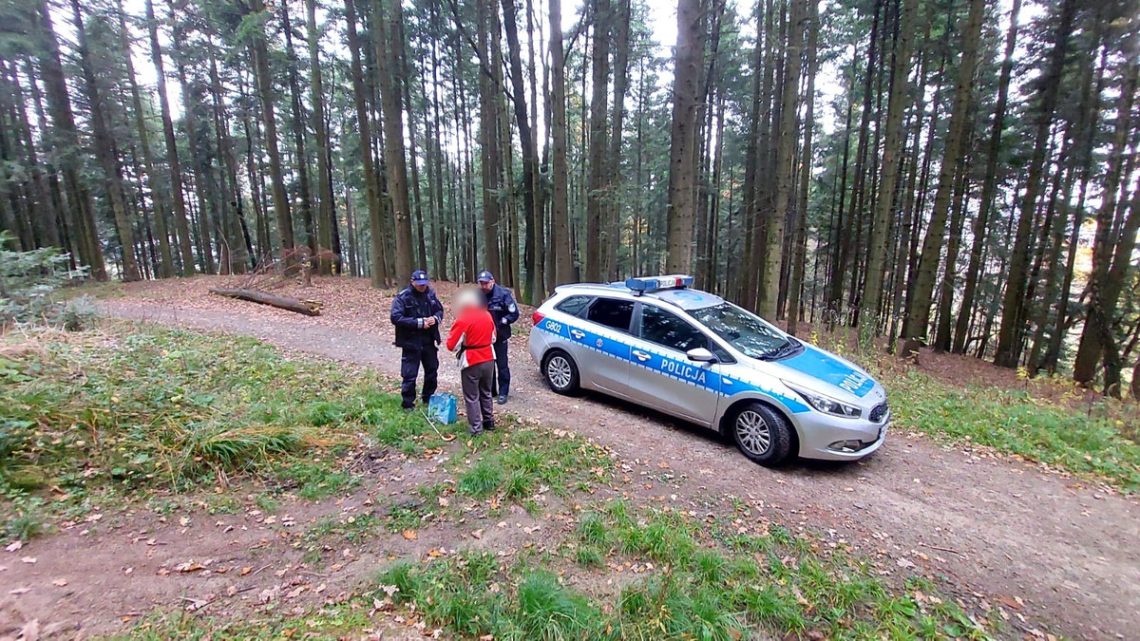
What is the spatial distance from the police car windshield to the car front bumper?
961 millimetres

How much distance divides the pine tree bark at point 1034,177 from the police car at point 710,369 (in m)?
12.2

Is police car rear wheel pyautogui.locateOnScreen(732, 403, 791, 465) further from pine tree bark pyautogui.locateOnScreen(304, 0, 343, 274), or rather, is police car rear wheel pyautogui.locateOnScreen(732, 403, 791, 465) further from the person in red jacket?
pine tree bark pyautogui.locateOnScreen(304, 0, 343, 274)

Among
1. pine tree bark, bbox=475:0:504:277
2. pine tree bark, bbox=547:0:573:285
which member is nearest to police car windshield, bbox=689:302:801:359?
pine tree bark, bbox=547:0:573:285

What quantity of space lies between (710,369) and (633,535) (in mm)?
2512

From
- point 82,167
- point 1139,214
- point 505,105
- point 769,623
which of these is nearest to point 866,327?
point 1139,214

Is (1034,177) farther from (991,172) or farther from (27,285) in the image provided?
(27,285)

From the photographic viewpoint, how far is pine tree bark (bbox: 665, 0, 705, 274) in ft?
27.3

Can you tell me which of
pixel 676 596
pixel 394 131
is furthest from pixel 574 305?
pixel 394 131

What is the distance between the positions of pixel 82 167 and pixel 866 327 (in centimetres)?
2617

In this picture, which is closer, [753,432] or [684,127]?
[753,432]

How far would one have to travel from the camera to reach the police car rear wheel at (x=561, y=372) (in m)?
7.35

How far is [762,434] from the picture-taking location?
546 cm

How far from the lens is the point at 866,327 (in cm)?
1027

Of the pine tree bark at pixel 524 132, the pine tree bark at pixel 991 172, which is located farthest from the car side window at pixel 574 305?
the pine tree bark at pixel 991 172
